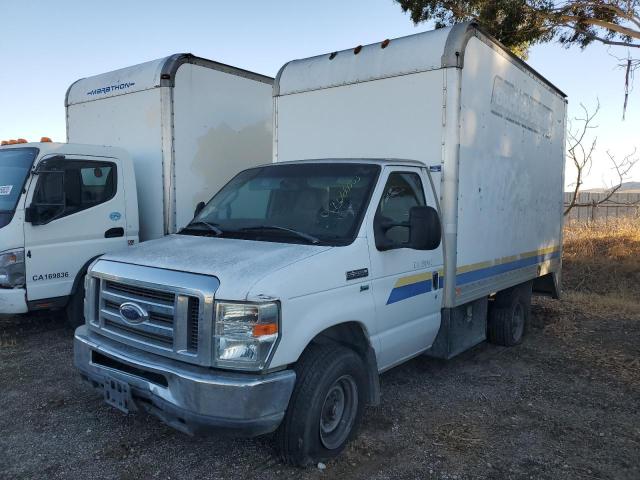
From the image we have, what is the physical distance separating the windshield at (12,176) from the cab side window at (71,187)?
0.19 metres

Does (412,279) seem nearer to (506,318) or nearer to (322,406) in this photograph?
(322,406)

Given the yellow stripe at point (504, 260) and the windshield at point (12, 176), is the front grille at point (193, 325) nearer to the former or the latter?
the yellow stripe at point (504, 260)

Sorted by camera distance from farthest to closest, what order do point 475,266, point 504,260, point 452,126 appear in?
1. point 504,260
2. point 475,266
3. point 452,126

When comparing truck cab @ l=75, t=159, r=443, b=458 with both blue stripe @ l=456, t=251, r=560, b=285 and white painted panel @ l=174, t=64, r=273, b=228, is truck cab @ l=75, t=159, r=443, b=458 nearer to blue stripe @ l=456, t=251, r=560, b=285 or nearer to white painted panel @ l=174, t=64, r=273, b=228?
blue stripe @ l=456, t=251, r=560, b=285

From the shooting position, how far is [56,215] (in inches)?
240

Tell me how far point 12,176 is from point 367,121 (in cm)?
398

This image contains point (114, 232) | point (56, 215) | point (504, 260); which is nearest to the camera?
point (504, 260)

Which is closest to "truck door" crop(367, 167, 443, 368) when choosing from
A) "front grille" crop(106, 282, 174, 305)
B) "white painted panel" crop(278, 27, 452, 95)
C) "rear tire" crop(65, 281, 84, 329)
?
"white painted panel" crop(278, 27, 452, 95)

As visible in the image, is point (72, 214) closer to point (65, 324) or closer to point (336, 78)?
point (65, 324)

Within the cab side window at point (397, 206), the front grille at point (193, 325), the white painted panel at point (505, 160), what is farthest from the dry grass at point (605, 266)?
the front grille at point (193, 325)

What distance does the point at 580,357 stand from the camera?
6426 mm

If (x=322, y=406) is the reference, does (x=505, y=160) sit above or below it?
above

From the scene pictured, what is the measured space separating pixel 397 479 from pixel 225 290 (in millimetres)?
1722

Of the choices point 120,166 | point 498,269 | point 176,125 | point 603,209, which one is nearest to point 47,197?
point 120,166
